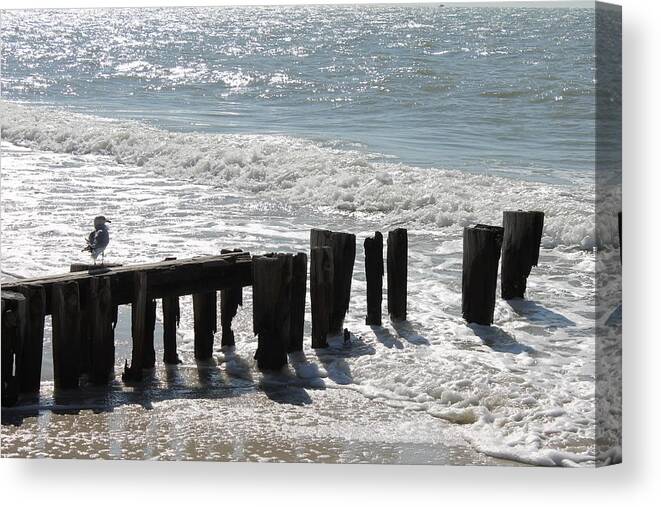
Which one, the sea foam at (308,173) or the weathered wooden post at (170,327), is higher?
the sea foam at (308,173)

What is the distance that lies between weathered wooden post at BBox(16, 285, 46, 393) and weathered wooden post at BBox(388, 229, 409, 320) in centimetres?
258

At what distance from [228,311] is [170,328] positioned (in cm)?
50

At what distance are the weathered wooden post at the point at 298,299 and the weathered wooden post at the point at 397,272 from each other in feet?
2.76

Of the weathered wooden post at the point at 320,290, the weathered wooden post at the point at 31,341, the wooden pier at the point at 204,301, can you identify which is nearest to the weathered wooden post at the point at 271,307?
the wooden pier at the point at 204,301

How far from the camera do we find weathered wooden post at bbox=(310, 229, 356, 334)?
28.2ft

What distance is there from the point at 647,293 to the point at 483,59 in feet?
19.0

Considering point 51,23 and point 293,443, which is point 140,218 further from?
point 293,443

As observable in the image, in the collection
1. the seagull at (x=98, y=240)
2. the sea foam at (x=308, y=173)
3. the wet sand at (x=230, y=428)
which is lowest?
the wet sand at (x=230, y=428)

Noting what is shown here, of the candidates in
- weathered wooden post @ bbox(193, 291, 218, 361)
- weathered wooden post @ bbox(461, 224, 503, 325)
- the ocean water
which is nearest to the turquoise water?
the ocean water

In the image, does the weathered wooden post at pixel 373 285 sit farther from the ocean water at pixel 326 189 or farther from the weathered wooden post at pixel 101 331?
the weathered wooden post at pixel 101 331

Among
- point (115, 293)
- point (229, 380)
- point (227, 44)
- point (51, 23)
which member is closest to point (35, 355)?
point (115, 293)

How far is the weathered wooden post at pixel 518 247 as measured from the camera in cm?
931

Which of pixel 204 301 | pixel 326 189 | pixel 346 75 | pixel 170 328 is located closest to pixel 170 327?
pixel 170 328

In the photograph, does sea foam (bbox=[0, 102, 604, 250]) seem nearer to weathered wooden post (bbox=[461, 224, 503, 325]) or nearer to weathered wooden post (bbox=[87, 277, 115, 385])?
weathered wooden post (bbox=[461, 224, 503, 325])
